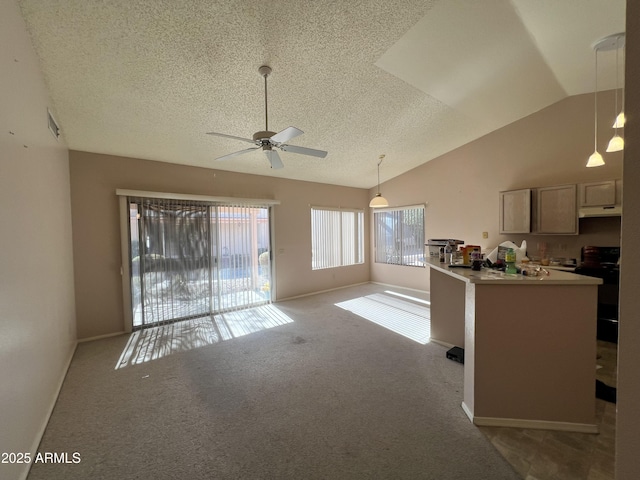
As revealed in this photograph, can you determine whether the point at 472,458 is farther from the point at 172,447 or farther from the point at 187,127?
the point at 187,127

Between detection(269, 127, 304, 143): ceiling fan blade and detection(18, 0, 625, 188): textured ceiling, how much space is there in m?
0.73

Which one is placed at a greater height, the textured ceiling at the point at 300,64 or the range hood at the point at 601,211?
the textured ceiling at the point at 300,64

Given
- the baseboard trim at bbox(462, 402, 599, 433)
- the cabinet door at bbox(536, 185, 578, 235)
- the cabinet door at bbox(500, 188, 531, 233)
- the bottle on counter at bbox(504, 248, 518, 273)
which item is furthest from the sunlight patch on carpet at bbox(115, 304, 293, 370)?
the cabinet door at bbox(536, 185, 578, 235)

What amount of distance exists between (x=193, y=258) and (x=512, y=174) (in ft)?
18.2

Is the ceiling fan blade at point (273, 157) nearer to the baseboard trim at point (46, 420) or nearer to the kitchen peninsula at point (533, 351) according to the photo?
the kitchen peninsula at point (533, 351)

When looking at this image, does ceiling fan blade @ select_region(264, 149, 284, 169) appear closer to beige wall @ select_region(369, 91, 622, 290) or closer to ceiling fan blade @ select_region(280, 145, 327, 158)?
ceiling fan blade @ select_region(280, 145, 327, 158)

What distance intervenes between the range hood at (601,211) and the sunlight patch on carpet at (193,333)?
4457 mm

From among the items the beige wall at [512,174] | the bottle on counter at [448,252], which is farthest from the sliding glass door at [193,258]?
the beige wall at [512,174]

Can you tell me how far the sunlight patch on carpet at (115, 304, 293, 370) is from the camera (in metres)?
3.07

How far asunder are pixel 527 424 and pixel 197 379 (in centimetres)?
280

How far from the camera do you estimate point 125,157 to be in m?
3.71

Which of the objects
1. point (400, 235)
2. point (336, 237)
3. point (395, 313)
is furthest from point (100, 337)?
point (400, 235)

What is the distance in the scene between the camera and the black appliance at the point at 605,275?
3240 mm

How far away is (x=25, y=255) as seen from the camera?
172 centimetres
